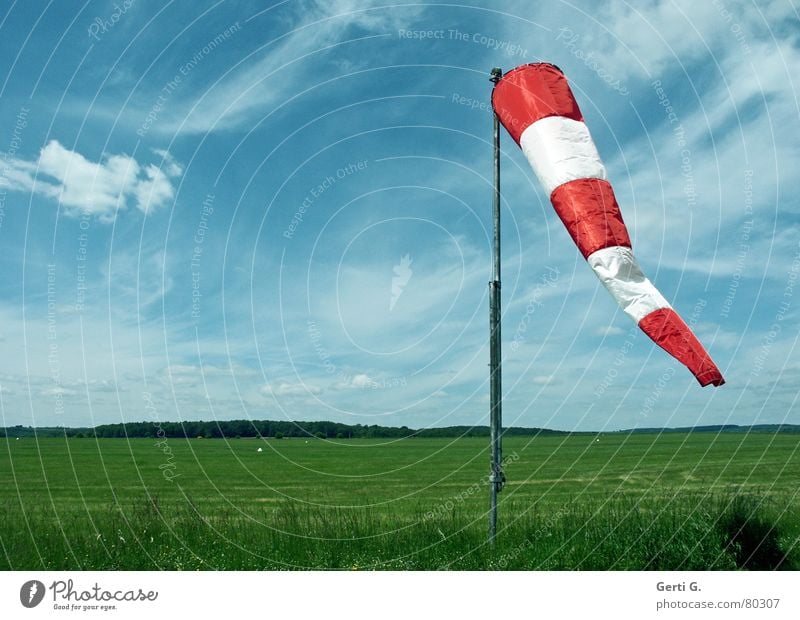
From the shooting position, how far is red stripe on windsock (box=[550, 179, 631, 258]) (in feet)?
17.3

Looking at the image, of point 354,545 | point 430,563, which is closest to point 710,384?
point 430,563

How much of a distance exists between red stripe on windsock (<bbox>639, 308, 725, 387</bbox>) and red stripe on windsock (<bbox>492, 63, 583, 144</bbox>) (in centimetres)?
179

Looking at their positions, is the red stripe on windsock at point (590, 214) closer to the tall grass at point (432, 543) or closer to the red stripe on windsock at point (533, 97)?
the red stripe on windsock at point (533, 97)

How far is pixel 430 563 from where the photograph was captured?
5961 mm

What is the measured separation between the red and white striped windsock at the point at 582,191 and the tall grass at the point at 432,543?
6.57ft

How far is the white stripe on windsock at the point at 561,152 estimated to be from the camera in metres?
5.48

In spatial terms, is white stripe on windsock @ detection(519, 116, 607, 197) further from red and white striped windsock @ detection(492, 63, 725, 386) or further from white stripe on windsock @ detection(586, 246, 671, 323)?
white stripe on windsock @ detection(586, 246, 671, 323)

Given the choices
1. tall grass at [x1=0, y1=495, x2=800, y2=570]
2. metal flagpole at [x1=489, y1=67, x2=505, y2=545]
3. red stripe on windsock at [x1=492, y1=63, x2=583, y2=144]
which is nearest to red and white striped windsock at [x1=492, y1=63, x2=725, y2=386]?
red stripe on windsock at [x1=492, y1=63, x2=583, y2=144]

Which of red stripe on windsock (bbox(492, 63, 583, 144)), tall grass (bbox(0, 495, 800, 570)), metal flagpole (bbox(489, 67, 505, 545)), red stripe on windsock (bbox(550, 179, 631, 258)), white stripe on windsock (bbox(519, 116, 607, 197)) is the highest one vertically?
red stripe on windsock (bbox(492, 63, 583, 144))

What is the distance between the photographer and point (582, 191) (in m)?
5.41

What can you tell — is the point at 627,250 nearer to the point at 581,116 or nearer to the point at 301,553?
the point at 581,116

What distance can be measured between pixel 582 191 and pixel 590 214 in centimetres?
21

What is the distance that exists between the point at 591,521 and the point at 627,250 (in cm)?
259

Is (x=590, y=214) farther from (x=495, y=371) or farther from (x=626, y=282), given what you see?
(x=495, y=371)
